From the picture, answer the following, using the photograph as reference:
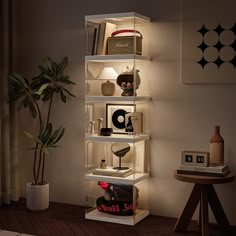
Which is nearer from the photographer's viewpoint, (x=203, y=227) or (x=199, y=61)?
(x=203, y=227)

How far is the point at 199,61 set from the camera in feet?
12.5

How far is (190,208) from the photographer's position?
142 inches

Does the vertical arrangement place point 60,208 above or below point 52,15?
below

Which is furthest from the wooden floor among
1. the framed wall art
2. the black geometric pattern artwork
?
the black geometric pattern artwork

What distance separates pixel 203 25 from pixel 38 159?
2.13m

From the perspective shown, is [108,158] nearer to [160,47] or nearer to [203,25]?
[160,47]

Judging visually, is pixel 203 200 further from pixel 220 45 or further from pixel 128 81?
pixel 220 45

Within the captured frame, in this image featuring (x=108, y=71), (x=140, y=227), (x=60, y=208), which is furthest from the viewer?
(x=60, y=208)

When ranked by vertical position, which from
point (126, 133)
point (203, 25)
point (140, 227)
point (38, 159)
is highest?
point (203, 25)

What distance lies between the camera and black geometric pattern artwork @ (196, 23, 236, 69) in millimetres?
3686

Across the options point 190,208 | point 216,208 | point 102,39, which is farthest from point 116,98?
point 216,208

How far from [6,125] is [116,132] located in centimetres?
113

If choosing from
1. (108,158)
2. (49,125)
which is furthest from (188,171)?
(49,125)

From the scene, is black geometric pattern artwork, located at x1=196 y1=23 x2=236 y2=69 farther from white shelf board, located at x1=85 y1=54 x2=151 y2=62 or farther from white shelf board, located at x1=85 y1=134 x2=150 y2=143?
white shelf board, located at x1=85 y1=134 x2=150 y2=143
